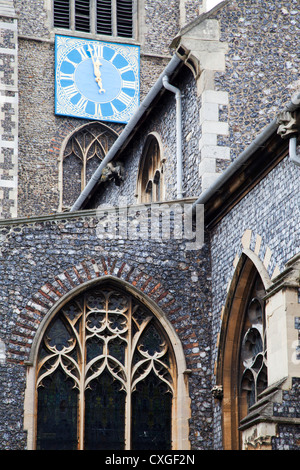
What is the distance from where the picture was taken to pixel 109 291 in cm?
1548

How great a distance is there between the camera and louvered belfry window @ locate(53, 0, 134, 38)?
103ft

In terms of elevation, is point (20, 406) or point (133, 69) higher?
point (133, 69)

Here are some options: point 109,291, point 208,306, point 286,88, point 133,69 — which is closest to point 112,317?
point 109,291

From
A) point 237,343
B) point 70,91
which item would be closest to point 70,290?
point 237,343

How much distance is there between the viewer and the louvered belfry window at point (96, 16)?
31.3 meters

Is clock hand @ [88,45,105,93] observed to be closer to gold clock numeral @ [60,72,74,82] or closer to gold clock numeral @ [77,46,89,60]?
gold clock numeral @ [77,46,89,60]

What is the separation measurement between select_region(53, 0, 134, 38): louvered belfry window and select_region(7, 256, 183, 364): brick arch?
1711 centimetres

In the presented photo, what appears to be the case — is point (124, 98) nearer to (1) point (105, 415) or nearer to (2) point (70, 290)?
(2) point (70, 290)

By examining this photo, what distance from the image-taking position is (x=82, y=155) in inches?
1172

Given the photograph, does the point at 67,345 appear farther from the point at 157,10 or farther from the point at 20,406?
the point at 157,10
